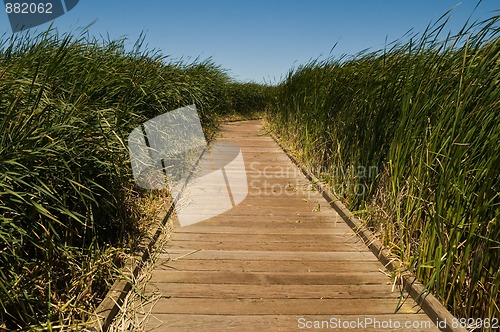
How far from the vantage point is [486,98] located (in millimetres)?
2500

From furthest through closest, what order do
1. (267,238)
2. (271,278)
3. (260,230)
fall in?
(260,230) < (267,238) < (271,278)

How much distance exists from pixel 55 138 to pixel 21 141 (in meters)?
0.19

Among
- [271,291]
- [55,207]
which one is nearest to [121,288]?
[55,207]

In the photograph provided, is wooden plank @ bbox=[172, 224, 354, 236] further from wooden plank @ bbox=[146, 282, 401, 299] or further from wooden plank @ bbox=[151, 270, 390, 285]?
wooden plank @ bbox=[146, 282, 401, 299]

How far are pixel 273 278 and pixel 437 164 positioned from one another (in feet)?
4.52

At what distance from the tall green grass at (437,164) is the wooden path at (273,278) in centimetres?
29

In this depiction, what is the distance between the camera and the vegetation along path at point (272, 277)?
8.07ft

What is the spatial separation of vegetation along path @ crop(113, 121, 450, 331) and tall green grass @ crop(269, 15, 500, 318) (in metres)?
0.30

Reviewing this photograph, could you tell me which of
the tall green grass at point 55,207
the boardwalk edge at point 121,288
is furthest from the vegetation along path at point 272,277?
the tall green grass at point 55,207

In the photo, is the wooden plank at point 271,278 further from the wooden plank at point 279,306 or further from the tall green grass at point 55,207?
the tall green grass at point 55,207

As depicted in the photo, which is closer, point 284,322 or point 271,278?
point 284,322

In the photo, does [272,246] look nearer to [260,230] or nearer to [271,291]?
[260,230]

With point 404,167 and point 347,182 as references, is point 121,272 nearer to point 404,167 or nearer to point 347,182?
point 404,167

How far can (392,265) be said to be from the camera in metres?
3.10
